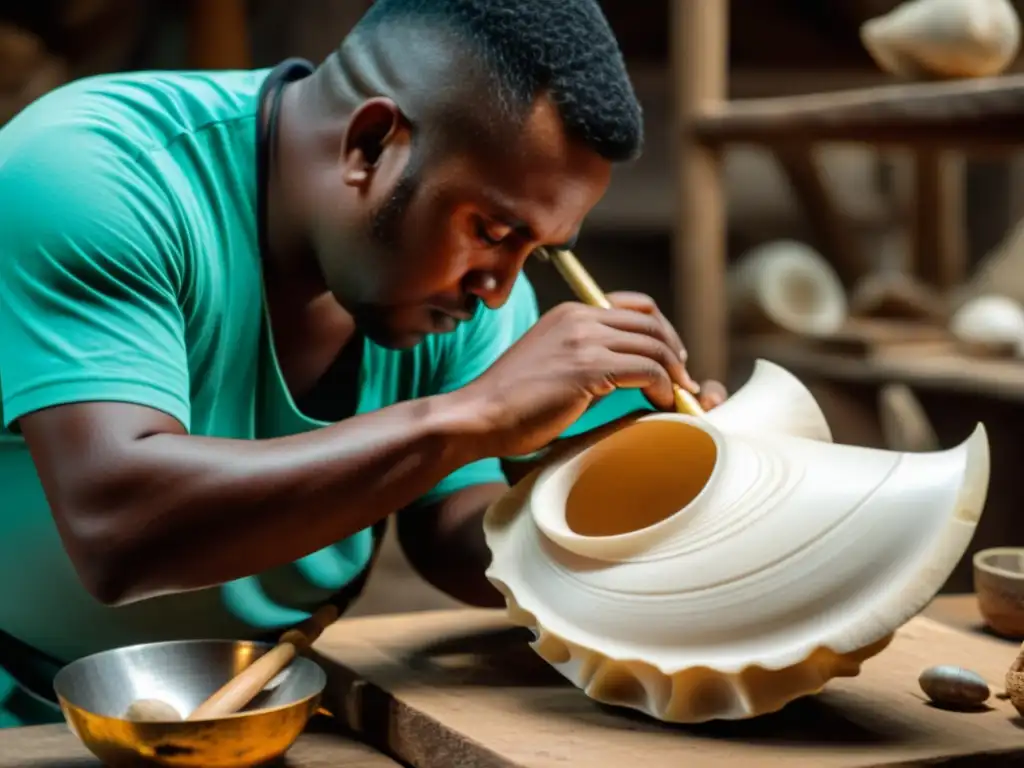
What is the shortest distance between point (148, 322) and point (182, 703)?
0.40m

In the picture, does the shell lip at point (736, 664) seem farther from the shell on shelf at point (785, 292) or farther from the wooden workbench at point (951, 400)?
the shell on shelf at point (785, 292)

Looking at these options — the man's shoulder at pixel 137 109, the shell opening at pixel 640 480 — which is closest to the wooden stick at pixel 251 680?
the shell opening at pixel 640 480

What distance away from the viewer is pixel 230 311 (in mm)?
1721

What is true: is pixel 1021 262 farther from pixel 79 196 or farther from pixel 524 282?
pixel 79 196

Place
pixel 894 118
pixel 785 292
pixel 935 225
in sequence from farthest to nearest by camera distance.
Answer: pixel 935 225
pixel 785 292
pixel 894 118

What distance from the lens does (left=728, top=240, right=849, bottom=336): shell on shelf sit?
17.5 feet

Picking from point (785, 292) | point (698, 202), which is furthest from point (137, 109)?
point (785, 292)

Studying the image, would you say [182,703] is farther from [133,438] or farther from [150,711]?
[133,438]

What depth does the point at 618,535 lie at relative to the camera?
154 cm

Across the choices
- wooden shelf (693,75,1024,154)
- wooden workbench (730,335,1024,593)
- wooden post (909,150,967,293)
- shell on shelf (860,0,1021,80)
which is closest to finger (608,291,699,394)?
wooden shelf (693,75,1024,154)

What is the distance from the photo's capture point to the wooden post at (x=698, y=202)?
4223 millimetres

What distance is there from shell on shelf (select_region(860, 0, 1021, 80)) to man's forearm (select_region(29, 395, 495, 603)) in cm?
256

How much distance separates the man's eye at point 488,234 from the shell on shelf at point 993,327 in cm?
296

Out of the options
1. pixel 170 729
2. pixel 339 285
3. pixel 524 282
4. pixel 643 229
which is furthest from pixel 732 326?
pixel 170 729
